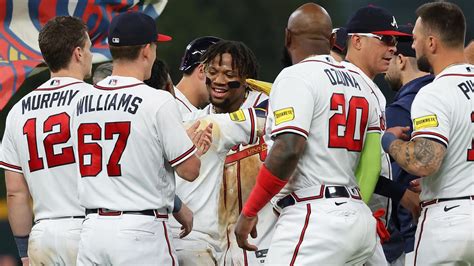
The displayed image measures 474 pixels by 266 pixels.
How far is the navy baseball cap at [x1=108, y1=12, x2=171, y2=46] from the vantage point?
207 inches

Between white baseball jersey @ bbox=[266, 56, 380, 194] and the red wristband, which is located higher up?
white baseball jersey @ bbox=[266, 56, 380, 194]

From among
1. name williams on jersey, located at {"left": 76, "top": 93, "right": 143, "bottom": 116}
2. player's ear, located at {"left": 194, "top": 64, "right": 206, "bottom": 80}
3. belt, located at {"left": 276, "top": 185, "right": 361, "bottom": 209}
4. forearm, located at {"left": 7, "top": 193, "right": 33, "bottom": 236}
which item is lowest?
forearm, located at {"left": 7, "top": 193, "right": 33, "bottom": 236}

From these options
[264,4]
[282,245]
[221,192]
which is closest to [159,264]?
[282,245]

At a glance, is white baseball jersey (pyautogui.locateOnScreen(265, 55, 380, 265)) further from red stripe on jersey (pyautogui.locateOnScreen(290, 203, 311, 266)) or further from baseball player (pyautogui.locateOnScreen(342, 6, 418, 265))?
baseball player (pyautogui.locateOnScreen(342, 6, 418, 265))

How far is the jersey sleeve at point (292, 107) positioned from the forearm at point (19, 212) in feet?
5.09

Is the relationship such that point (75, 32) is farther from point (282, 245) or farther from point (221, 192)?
point (282, 245)

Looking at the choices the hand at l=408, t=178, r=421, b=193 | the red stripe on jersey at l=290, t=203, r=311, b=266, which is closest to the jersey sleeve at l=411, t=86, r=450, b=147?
the hand at l=408, t=178, r=421, b=193

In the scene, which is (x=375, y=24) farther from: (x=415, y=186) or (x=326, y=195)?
(x=326, y=195)

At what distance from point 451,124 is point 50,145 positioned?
6.93ft

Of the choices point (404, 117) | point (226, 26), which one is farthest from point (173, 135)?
point (226, 26)

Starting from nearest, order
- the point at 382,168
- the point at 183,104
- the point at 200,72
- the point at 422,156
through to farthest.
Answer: the point at 422,156 < the point at 382,168 < the point at 183,104 < the point at 200,72

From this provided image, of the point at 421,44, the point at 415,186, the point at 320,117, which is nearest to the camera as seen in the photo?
the point at 320,117

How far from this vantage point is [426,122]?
17.1 ft

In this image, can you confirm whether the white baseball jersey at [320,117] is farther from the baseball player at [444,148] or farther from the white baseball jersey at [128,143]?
the white baseball jersey at [128,143]
